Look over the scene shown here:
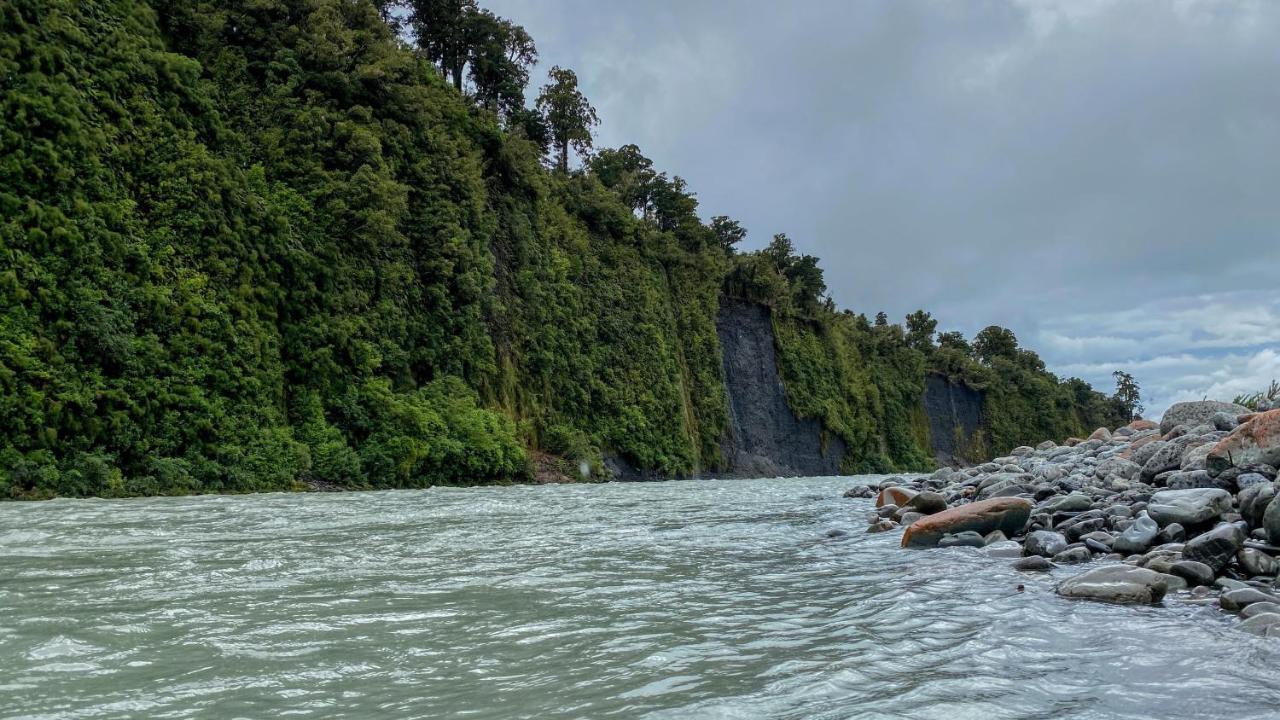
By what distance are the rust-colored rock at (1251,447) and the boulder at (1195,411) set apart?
430 centimetres

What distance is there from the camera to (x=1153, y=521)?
19.6 feet

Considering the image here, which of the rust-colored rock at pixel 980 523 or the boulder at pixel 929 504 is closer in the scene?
the rust-colored rock at pixel 980 523

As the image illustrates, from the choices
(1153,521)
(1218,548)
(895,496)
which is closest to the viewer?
(1218,548)

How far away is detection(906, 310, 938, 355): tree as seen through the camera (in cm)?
6438

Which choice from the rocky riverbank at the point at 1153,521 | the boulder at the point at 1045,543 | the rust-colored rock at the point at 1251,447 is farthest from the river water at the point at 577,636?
the rust-colored rock at the point at 1251,447

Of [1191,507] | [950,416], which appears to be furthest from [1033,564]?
[950,416]

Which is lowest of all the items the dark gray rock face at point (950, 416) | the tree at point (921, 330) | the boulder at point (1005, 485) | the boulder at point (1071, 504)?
the boulder at point (1071, 504)

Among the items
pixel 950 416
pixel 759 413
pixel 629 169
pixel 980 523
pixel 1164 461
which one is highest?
pixel 629 169

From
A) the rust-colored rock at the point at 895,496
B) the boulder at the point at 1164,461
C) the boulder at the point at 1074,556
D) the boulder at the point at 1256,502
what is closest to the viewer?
the boulder at the point at 1256,502

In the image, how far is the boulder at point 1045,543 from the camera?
6238 millimetres

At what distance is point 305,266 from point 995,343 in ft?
241

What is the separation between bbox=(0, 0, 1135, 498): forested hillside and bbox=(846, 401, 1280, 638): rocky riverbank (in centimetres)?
1199

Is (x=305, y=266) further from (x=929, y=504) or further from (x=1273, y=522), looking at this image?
(x=1273, y=522)

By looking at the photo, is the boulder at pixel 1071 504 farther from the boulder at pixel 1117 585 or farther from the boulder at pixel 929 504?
the boulder at pixel 1117 585
